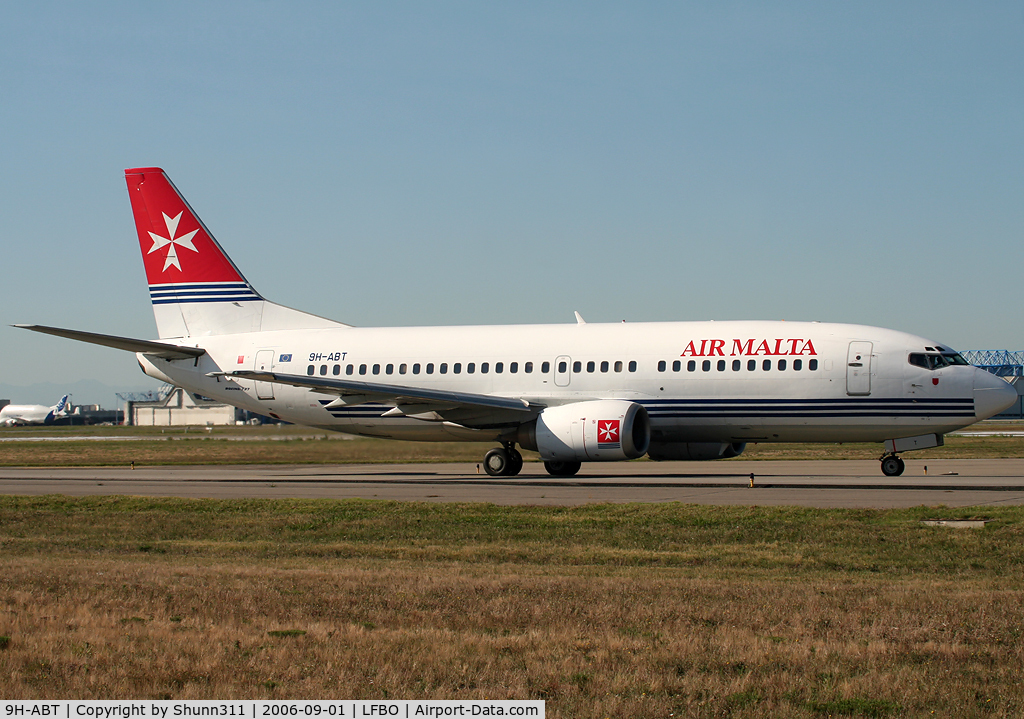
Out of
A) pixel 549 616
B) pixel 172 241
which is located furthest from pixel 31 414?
pixel 549 616

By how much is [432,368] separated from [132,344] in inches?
381

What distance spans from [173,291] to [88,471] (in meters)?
6.89

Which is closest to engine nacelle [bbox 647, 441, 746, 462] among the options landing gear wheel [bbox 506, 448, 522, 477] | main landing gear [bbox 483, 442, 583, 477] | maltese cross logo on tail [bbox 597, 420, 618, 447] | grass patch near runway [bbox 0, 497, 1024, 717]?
main landing gear [bbox 483, 442, 583, 477]

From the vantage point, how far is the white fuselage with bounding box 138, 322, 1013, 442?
90.8ft

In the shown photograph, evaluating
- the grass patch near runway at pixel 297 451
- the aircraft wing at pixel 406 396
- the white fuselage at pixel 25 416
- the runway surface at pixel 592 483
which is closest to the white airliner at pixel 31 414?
the white fuselage at pixel 25 416

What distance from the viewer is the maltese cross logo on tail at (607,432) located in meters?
28.0

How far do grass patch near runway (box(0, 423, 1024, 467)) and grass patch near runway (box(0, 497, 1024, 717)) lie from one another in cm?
1603

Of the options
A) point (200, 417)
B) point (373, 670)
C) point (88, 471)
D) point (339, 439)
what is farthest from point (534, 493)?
point (200, 417)

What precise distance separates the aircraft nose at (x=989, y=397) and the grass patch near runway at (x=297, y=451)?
1269 cm

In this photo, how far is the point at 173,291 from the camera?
1423 inches

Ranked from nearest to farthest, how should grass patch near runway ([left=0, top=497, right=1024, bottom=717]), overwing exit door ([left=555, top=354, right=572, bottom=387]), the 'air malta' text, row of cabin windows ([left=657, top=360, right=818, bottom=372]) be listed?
grass patch near runway ([left=0, top=497, right=1024, bottom=717])
row of cabin windows ([left=657, top=360, right=818, bottom=372])
the 'air malta' text
overwing exit door ([left=555, top=354, right=572, bottom=387])

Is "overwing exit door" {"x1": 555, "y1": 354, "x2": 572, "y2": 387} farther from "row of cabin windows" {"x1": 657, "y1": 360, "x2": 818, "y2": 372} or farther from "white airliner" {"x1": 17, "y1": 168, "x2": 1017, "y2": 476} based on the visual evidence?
"row of cabin windows" {"x1": 657, "y1": 360, "x2": 818, "y2": 372}

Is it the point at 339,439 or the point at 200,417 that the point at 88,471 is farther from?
the point at 200,417
